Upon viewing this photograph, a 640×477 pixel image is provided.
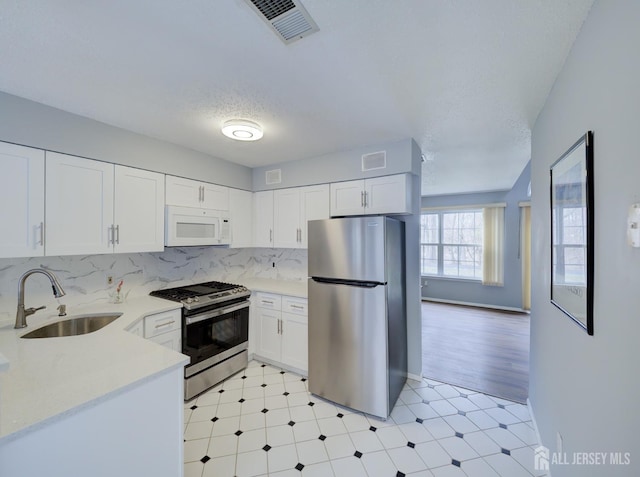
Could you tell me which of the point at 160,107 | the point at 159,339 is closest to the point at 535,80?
the point at 160,107

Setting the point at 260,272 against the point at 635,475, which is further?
the point at 260,272

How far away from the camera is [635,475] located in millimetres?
743

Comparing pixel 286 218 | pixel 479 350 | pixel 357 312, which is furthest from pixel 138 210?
pixel 479 350

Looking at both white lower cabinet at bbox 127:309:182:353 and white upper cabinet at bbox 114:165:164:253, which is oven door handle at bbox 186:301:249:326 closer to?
white lower cabinet at bbox 127:309:182:353

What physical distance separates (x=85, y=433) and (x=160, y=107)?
197 centimetres

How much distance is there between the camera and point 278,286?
3301mm

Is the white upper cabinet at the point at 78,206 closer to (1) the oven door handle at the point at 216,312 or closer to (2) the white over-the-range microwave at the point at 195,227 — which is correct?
(2) the white over-the-range microwave at the point at 195,227

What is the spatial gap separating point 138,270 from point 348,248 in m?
2.16

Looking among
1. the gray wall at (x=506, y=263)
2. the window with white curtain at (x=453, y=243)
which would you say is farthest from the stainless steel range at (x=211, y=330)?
the gray wall at (x=506, y=263)

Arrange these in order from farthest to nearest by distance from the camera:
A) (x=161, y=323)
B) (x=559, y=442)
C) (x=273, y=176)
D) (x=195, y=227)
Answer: (x=273, y=176), (x=195, y=227), (x=161, y=323), (x=559, y=442)

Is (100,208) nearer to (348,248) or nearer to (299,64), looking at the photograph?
(299,64)

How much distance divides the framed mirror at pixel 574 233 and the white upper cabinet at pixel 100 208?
120 inches

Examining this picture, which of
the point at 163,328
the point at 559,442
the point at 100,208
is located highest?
the point at 100,208

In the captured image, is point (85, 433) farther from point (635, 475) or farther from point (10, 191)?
point (635, 475)
